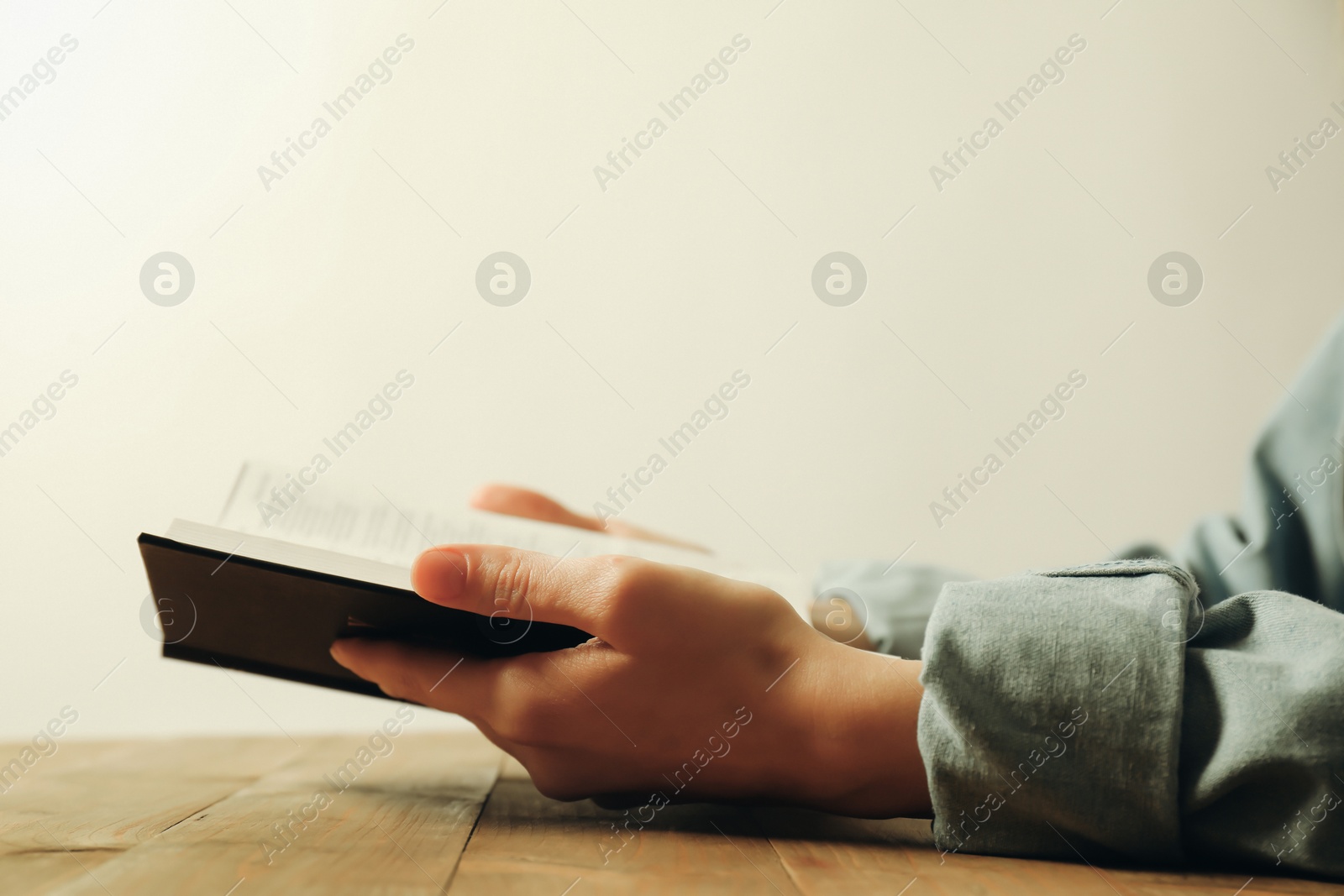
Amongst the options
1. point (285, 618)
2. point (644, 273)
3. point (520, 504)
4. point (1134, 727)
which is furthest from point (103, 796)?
point (644, 273)

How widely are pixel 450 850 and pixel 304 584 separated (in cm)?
14

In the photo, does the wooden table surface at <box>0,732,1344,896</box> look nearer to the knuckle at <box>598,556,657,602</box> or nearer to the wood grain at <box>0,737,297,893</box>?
the wood grain at <box>0,737,297,893</box>

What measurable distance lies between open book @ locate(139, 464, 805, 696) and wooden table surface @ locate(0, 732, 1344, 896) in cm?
8

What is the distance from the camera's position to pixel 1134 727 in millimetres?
319

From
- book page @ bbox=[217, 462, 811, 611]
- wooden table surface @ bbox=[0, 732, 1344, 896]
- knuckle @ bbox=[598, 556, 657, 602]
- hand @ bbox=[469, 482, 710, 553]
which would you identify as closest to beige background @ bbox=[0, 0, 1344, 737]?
hand @ bbox=[469, 482, 710, 553]

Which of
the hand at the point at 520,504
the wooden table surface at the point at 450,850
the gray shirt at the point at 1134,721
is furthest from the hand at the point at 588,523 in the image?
the gray shirt at the point at 1134,721

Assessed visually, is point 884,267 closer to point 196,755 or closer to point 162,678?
point 196,755

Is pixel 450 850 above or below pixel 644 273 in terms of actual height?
below

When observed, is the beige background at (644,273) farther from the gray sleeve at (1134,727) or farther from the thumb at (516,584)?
the gray sleeve at (1134,727)

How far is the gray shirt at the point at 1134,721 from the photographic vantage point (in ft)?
1.01

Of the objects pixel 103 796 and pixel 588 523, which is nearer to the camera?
pixel 103 796

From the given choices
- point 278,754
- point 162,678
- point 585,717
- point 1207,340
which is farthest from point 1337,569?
point 162,678

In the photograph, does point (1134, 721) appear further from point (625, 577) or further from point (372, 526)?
point (372, 526)

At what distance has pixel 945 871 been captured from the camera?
1.02 feet
